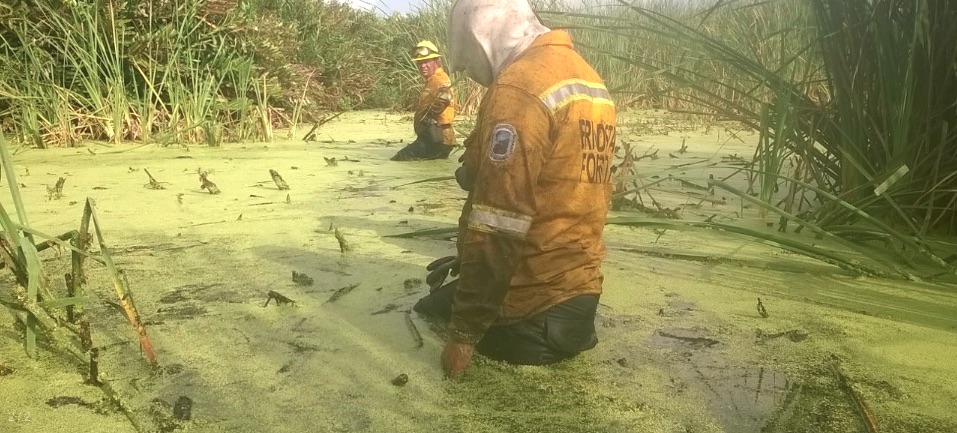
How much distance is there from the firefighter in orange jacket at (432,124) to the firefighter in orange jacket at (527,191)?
150 inches

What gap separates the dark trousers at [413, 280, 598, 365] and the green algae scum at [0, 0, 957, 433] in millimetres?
29

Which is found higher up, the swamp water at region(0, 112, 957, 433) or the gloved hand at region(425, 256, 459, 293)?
the gloved hand at region(425, 256, 459, 293)

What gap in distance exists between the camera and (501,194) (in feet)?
5.33

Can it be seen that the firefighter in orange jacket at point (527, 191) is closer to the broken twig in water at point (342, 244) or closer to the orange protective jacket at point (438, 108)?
the broken twig in water at point (342, 244)

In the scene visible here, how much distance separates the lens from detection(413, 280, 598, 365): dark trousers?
5.93 ft

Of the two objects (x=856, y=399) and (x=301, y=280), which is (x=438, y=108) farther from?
(x=856, y=399)

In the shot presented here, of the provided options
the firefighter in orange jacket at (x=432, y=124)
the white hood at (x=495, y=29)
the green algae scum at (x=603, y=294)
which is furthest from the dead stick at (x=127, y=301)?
the firefighter in orange jacket at (x=432, y=124)

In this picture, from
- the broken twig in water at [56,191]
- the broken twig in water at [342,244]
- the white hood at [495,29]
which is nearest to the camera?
the white hood at [495,29]

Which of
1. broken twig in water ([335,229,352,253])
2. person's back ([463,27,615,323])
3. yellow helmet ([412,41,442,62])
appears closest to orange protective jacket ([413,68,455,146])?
yellow helmet ([412,41,442,62])

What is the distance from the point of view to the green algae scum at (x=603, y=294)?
1581 mm

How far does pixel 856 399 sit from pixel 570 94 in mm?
838

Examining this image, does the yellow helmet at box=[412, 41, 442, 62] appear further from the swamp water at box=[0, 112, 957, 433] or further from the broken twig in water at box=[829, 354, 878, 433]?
the broken twig in water at box=[829, 354, 878, 433]

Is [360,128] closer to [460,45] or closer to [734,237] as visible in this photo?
[734,237]

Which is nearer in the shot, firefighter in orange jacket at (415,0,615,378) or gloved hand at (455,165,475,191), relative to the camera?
firefighter in orange jacket at (415,0,615,378)
